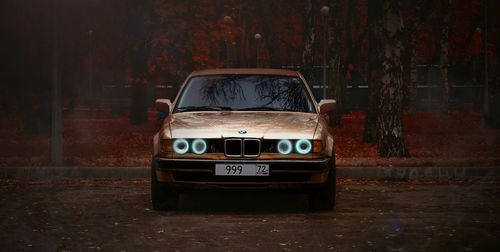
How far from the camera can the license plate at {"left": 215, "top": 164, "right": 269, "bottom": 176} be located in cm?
1135

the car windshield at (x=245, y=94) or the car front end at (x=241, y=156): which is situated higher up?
the car windshield at (x=245, y=94)

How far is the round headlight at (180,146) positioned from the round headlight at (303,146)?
3.92 feet

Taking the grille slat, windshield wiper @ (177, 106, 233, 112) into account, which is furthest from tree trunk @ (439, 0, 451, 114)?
the grille slat

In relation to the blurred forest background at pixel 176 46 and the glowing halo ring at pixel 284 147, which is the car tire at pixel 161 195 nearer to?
the glowing halo ring at pixel 284 147

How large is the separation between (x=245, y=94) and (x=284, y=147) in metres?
1.57

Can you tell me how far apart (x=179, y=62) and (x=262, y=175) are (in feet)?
84.1

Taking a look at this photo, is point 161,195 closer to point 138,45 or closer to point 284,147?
point 284,147

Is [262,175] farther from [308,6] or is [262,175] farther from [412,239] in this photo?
[308,6]

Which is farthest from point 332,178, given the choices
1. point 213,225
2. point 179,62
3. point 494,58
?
point 494,58

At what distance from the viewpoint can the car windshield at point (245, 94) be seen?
41.4 ft

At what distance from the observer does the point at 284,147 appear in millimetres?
11422

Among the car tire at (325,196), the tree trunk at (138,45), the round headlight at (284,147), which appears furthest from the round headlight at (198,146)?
the tree trunk at (138,45)

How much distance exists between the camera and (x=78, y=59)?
30.2m

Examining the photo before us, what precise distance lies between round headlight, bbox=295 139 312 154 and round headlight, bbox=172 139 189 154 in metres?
1.19
